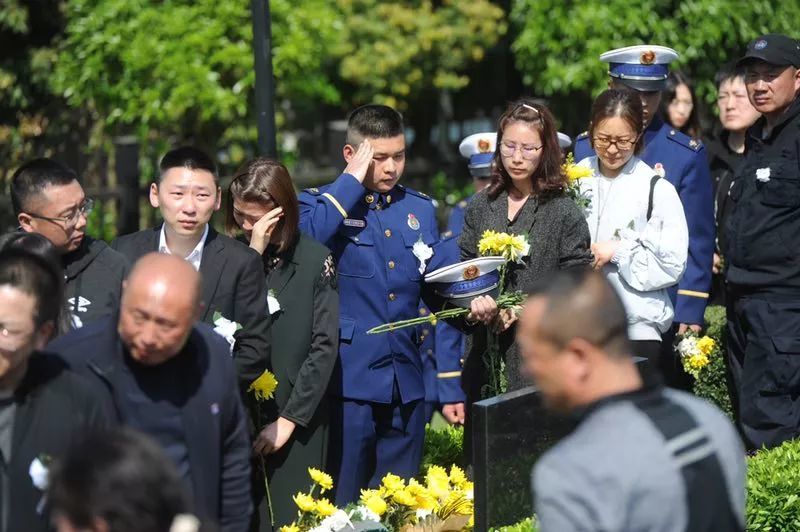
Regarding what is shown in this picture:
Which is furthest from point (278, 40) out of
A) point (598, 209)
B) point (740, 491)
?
point (740, 491)

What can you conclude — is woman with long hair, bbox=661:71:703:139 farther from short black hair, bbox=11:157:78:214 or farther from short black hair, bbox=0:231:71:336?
short black hair, bbox=0:231:71:336

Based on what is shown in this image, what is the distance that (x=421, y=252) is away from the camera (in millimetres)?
5402

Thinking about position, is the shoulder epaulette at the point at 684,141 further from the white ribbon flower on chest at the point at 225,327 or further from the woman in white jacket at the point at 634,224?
the white ribbon flower on chest at the point at 225,327

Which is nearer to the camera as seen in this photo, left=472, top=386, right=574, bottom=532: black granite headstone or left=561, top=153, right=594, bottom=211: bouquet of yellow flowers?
left=472, top=386, right=574, bottom=532: black granite headstone

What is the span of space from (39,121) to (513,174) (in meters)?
7.13

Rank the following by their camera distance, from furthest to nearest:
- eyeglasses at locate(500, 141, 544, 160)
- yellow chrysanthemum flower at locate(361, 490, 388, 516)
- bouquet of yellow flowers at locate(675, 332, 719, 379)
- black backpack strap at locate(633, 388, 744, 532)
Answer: bouquet of yellow flowers at locate(675, 332, 719, 379) < eyeglasses at locate(500, 141, 544, 160) < yellow chrysanthemum flower at locate(361, 490, 388, 516) < black backpack strap at locate(633, 388, 744, 532)

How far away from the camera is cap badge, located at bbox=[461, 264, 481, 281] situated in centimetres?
495

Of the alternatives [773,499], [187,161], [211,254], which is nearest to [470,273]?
[211,254]

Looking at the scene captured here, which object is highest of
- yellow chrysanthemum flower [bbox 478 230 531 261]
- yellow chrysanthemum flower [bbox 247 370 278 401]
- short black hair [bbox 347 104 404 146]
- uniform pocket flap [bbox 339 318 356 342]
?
short black hair [bbox 347 104 404 146]

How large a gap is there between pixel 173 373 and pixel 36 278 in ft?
1.45

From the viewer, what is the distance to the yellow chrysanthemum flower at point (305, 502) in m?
4.77

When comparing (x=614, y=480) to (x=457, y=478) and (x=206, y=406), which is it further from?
(x=457, y=478)

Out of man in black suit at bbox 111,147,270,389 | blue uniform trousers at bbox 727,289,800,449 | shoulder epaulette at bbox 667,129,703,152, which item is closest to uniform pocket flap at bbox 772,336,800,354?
blue uniform trousers at bbox 727,289,800,449

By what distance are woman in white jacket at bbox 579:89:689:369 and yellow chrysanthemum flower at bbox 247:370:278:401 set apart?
151 cm
